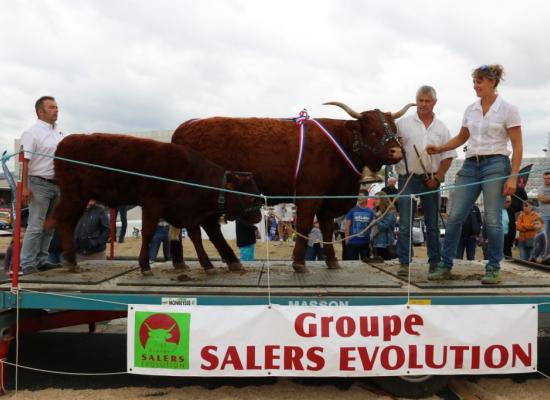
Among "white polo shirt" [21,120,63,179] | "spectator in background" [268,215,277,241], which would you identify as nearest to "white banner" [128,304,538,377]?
"white polo shirt" [21,120,63,179]

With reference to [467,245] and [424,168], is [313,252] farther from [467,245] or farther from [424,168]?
[424,168]

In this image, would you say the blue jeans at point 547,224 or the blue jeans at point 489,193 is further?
the blue jeans at point 547,224

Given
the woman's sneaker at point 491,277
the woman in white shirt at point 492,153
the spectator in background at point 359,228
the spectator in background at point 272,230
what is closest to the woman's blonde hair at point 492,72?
the woman in white shirt at point 492,153

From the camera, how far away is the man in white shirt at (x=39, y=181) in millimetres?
4984

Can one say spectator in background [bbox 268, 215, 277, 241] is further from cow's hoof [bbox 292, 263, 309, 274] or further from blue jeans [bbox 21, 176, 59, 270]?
cow's hoof [bbox 292, 263, 309, 274]

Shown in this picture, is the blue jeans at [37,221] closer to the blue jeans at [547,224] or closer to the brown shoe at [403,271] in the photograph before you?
the brown shoe at [403,271]

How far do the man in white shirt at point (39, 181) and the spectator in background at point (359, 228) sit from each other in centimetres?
445

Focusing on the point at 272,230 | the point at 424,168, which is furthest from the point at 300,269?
the point at 272,230

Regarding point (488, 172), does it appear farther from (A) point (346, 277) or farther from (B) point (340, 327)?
(B) point (340, 327)

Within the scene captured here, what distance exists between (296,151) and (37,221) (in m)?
2.76

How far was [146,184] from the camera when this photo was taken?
4625 mm

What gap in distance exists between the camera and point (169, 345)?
3.60 m

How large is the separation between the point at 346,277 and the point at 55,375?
2820mm

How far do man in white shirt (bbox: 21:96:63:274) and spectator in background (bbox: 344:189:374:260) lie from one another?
4453mm
